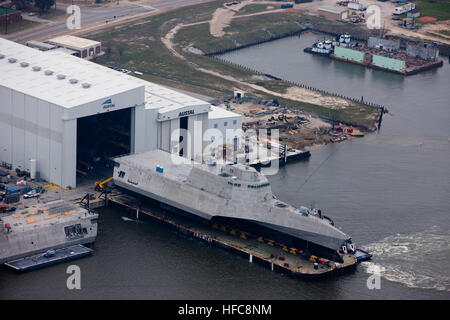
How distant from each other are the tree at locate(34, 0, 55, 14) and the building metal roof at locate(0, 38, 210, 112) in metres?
51.4

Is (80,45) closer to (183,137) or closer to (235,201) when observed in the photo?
(183,137)

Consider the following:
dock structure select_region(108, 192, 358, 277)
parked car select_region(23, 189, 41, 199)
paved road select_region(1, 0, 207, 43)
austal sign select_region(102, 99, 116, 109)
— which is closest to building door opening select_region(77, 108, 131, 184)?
austal sign select_region(102, 99, 116, 109)

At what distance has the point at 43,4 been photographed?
17962 cm

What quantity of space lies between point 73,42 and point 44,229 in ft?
248

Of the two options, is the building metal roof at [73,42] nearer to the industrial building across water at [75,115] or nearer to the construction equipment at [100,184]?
the industrial building across water at [75,115]

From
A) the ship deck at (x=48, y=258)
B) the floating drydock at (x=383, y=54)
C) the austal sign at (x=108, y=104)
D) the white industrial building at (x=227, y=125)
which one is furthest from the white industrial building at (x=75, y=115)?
the floating drydock at (x=383, y=54)

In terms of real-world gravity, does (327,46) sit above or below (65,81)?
below

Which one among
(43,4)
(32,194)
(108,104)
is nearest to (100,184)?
(32,194)

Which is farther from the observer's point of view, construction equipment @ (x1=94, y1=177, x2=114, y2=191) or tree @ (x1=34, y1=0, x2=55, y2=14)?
tree @ (x1=34, y1=0, x2=55, y2=14)

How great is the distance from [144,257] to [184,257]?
425cm

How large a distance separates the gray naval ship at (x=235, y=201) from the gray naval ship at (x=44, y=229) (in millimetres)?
10180

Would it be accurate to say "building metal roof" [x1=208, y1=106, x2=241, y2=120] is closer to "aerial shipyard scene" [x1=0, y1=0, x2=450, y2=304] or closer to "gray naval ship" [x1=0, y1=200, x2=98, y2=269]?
"aerial shipyard scene" [x1=0, y1=0, x2=450, y2=304]

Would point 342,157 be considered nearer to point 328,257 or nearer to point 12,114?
point 328,257

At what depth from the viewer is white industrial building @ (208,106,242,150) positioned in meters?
125
